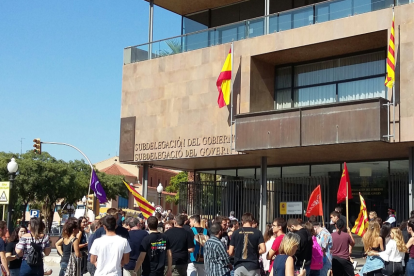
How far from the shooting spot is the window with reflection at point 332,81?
2223cm

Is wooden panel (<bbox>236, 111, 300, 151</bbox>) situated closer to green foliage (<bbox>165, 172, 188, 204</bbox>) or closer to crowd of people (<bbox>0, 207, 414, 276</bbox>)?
crowd of people (<bbox>0, 207, 414, 276</bbox>)

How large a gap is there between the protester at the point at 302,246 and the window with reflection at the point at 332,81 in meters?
12.2

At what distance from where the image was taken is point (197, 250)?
43.1ft

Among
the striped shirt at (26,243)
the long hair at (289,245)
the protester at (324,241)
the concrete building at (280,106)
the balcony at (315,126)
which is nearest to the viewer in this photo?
the long hair at (289,245)

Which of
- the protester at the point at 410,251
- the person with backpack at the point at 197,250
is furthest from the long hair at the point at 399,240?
the person with backpack at the point at 197,250

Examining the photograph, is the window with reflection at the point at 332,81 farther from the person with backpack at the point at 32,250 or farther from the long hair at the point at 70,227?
the person with backpack at the point at 32,250

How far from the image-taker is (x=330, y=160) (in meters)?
25.4

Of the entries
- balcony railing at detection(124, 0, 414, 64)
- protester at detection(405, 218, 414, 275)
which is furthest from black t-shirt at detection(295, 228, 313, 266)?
balcony railing at detection(124, 0, 414, 64)

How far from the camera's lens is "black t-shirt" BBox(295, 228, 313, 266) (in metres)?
10.5

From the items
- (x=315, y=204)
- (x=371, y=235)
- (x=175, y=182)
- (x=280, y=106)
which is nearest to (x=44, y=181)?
(x=175, y=182)

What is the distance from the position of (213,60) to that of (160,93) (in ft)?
9.90

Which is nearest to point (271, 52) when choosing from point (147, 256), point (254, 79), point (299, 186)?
point (254, 79)

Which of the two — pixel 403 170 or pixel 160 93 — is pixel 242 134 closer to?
pixel 160 93

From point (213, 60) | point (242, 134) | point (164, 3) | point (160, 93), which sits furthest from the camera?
point (164, 3)
